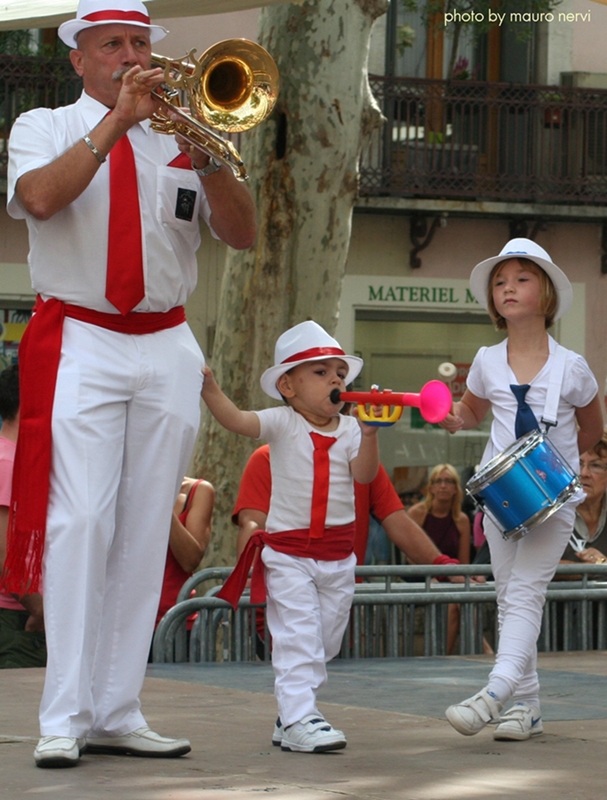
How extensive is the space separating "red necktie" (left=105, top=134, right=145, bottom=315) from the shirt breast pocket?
0.10 meters

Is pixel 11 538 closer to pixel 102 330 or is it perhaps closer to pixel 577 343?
pixel 102 330

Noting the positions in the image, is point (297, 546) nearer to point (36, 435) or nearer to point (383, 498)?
point (36, 435)

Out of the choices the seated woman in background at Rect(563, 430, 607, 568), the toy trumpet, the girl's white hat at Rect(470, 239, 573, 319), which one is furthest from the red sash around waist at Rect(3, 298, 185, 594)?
the seated woman in background at Rect(563, 430, 607, 568)

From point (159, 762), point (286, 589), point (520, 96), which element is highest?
point (520, 96)

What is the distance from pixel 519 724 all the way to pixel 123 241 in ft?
6.71

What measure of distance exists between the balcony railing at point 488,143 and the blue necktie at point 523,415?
1221cm

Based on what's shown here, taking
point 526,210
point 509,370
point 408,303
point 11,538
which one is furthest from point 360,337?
point 11,538

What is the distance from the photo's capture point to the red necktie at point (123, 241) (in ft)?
14.2

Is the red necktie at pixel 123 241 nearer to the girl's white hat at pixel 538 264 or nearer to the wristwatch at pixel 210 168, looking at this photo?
the wristwatch at pixel 210 168

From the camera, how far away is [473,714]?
468cm

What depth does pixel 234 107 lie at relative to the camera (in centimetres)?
455

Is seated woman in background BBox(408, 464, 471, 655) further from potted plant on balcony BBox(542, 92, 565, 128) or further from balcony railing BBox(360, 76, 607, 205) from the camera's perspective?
potted plant on balcony BBox(542, 92, 565, 128)

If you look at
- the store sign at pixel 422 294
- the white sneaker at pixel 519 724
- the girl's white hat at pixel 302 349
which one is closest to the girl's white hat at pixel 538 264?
the girl's white hat at pixel 302 349

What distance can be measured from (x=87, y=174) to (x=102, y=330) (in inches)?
18.4
